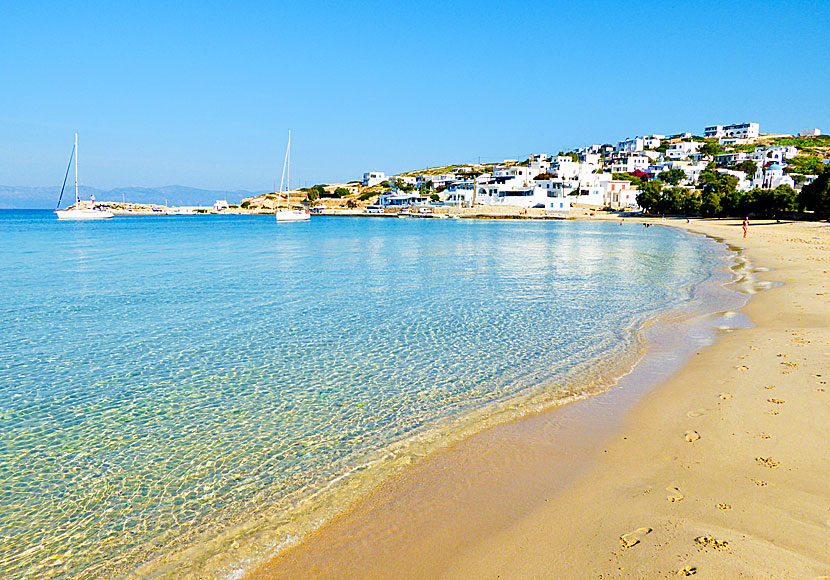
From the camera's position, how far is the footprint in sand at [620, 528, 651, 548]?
4887mm

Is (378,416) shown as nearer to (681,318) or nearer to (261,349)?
(261,349)

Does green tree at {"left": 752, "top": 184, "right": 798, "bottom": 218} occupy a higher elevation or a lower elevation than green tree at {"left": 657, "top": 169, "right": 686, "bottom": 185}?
lower

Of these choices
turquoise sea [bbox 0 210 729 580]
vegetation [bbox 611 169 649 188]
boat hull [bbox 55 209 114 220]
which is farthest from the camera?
vegetation [bbox 611 169 649 188]

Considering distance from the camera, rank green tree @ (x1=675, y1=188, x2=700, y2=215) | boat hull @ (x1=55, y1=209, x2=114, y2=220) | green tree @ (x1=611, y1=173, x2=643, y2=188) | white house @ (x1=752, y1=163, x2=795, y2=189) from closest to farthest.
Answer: green tree @ (x1=675, y1=188, x2=700, y2=215)
white house @ (x1=752, y1=163, x2=795, y2=189)
boat hull @ (x1=55, y1=209, x2=114, y2=220)
green tree @ (x1=611, y1=173, x2=643, y2=188)

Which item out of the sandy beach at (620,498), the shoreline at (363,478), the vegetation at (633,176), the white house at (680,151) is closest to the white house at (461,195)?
the vegetation at (633,176)

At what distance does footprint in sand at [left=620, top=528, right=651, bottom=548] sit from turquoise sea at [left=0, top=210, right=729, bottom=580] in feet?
9.67

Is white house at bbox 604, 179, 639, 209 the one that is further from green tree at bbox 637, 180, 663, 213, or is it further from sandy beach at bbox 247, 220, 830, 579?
sandy beach at bbox 247, 220, 830, 579

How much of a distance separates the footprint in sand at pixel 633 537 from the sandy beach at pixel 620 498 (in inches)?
0.7

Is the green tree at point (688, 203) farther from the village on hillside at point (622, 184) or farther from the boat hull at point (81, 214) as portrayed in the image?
the boat hull at point (81, 214)

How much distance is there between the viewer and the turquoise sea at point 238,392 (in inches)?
221

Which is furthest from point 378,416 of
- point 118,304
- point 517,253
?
point 517,253

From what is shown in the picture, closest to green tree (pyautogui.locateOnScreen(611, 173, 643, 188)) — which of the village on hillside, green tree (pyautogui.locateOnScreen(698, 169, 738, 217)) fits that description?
the village on hillside

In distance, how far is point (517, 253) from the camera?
41.3 m

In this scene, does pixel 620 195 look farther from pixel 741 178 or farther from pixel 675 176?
pixel 741 178
